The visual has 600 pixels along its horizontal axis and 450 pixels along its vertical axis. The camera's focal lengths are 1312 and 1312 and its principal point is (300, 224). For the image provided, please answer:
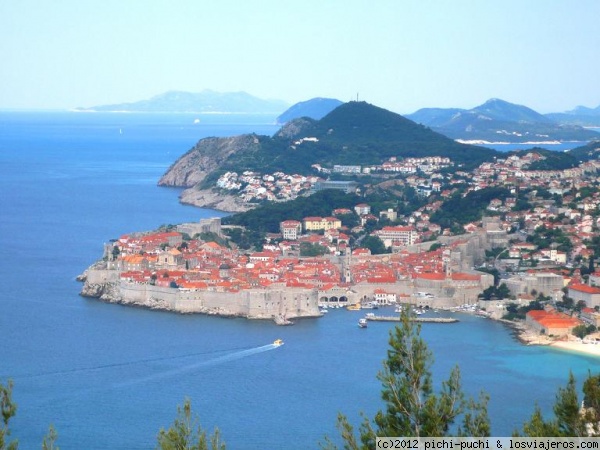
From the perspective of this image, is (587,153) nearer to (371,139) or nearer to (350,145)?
(371,139)

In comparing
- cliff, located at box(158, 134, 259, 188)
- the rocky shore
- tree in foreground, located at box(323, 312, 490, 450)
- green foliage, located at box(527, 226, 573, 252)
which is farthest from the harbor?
cliff, located at box(158, 134, 259, 188)

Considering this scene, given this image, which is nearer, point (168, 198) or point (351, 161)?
point (168, 198)

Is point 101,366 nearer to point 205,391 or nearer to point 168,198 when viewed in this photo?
point 205,391

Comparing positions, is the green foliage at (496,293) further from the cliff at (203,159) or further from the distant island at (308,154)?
the cliff at (203,159)

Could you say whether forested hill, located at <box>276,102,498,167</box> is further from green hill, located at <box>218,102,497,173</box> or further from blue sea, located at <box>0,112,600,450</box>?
blue sea, located at <box>0,112,600,450</box>

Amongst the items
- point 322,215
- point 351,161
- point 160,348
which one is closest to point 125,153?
point 351,161

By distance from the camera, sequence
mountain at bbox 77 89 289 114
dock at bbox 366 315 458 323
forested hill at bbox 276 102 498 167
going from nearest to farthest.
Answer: dock at bbox 366 315 458 323
forested hill at bbox 276 102 498 167
mountain at bbox 77 89 289 114
